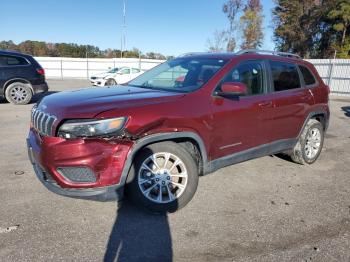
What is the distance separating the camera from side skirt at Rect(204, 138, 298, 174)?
158 inches

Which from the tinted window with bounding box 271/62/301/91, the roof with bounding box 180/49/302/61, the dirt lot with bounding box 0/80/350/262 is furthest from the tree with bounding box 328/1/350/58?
the dirt lot with bounding box 0/80/350/262

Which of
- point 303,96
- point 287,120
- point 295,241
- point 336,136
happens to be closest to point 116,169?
point 295,241

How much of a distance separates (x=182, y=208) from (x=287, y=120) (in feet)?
7.15

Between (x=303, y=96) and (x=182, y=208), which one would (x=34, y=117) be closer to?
(x=182, y=208)

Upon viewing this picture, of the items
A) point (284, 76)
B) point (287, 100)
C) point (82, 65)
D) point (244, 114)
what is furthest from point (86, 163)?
point (82, 65)

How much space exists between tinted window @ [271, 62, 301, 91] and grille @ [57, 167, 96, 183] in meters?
2.89

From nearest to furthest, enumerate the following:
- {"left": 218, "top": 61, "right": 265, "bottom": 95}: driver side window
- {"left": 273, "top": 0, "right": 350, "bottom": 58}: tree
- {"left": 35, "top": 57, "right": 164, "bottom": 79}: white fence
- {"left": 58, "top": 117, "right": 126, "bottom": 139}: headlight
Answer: {"left": 58, "top": 117, "right": 126, "bottom": 139}: headlight → {"left": 218, "top": 61, "right": 265, "bottom": 95}: driver side window → {"left": 35, "top": 57, "right": 164, "bottom": 79}: white fence → {"left": 273, "top": 0, "right": 350, "bottom": 58}: tree

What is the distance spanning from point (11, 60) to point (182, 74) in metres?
8.33

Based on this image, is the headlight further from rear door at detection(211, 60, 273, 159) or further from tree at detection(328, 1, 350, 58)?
tree at detection(328, 1, 350, 58)

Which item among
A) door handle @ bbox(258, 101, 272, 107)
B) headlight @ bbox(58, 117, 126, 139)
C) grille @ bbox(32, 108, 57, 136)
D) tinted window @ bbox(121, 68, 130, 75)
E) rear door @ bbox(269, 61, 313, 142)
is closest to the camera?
headlight @ bbox(58, 117, 126, 139)

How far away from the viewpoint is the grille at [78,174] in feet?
10.4

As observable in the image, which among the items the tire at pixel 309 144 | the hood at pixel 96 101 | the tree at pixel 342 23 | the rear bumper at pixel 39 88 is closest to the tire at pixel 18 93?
the rear bumper at pixel 39 88

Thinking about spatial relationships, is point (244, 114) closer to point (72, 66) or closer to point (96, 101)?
point (96, 101)

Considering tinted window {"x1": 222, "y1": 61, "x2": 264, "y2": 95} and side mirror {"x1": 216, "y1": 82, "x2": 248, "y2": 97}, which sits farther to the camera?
tinted window {"x1": 222, "y1": 61, "x2": 264, "y2": 95}
